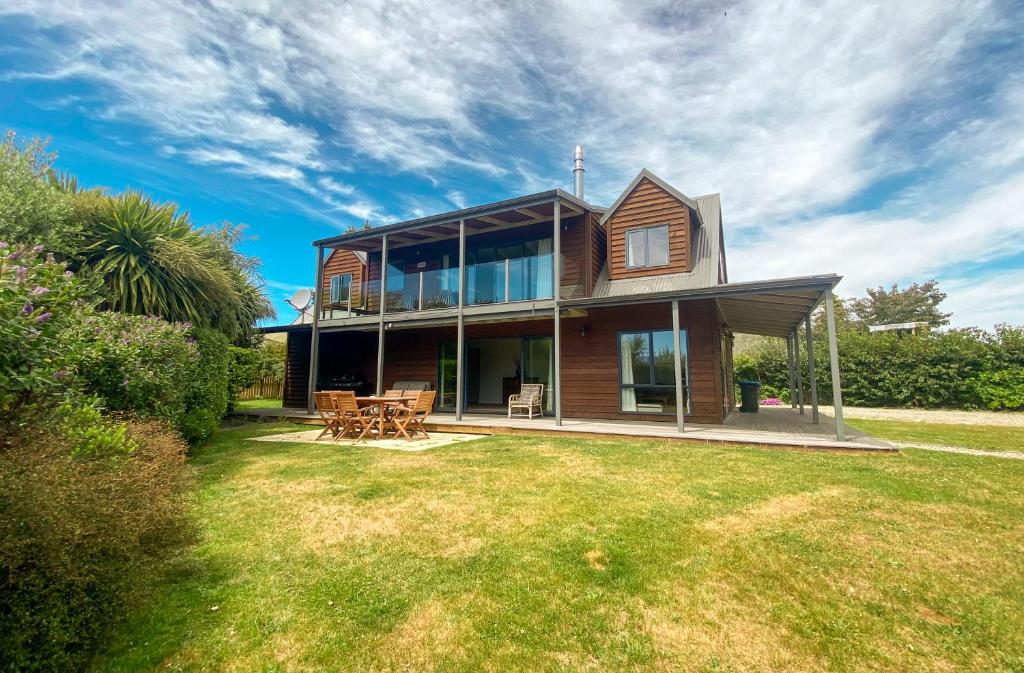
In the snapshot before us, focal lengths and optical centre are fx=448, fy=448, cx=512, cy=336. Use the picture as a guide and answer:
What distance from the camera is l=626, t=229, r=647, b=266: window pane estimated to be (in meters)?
11.9

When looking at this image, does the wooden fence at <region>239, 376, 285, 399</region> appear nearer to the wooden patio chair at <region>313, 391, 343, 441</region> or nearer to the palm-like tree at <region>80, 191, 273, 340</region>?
the palm-like tree at <region>80, 191, 273, 340</region>

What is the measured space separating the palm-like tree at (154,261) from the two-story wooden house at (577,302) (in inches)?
136

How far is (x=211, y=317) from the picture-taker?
34.2 feet

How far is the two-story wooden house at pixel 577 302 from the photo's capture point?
10.5 m

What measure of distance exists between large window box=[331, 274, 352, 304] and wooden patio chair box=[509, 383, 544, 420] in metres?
6.33

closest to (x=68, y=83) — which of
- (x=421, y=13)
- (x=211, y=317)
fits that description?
(x=211, y=317)

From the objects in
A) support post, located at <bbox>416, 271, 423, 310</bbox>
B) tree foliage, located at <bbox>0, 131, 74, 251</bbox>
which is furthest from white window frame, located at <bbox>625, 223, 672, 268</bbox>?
tree foliage, located at <bbox>0, 131, 74, 251</bbox>

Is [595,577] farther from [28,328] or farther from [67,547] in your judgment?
[28,328]

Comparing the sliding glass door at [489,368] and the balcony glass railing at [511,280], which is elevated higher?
the balcony glass railing at [511,280]

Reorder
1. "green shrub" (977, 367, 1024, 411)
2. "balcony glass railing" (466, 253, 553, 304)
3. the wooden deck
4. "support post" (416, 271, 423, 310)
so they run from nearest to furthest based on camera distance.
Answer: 1. the wooden deck
2. "balcony glass railing" (466, 253, 553, 304)
3. "support post" (416, 271, 423, 310)
4. "green shrub" (977, 367, 1024, 411)

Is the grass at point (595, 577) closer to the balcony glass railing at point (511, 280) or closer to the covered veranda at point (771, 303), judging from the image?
the covered veranda at point (771, 303)

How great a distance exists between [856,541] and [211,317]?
39.7 feet

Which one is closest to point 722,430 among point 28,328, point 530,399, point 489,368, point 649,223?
point 530,399

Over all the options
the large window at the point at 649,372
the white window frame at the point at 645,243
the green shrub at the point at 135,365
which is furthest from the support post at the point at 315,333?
the white window frame at the point at 645,243
